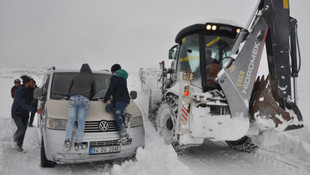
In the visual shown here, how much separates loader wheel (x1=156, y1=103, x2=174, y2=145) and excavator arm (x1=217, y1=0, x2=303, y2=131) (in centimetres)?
151

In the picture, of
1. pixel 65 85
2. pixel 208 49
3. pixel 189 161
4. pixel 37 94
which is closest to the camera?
pixel 37 94

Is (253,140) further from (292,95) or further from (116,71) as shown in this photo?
(116,71)

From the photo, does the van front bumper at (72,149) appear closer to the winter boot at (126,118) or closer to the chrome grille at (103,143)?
the chrome grille at (103,143)

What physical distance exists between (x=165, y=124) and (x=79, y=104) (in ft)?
6.94

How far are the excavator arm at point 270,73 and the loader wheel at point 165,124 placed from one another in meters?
1.51

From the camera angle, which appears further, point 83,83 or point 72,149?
point 83,83

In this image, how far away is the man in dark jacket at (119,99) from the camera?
11.8ft

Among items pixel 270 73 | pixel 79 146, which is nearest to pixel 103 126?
pixel 79 146

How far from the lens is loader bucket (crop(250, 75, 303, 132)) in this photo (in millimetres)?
3330

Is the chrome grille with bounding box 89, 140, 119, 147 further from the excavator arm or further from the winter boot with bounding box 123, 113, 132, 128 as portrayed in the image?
the excavator arm

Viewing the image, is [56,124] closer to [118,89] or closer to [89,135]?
[89,135]

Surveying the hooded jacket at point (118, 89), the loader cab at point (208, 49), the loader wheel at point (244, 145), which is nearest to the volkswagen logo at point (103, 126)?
the hooded jacket at point (118, 89)

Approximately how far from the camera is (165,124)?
15.9 feet

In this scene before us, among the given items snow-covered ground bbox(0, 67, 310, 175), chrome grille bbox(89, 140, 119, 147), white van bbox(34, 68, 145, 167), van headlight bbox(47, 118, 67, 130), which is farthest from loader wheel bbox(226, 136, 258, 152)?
van headlight bbox(47, 118, 67, 130)
